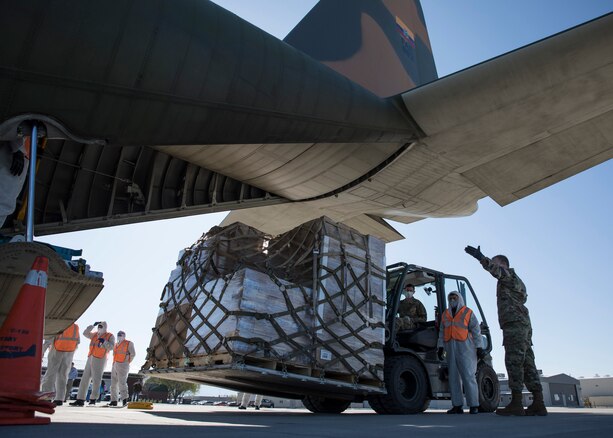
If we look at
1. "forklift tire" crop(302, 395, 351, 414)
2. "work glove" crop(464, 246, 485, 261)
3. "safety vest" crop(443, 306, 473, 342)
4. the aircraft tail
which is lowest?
"forklift tire" crop(302, 395, 351, 414)

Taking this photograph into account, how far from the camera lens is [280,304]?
19.8 ft

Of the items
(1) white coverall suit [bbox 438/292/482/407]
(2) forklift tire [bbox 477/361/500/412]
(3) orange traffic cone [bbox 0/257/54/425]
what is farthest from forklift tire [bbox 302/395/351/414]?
(3) orange traffic cone [bbox 0/257/54/425]

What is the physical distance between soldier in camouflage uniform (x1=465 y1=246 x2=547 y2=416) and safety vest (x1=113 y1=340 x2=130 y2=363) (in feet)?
27.7

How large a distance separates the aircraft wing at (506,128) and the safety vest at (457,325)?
3515 millimetres

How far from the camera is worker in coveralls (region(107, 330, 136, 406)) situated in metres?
11.1

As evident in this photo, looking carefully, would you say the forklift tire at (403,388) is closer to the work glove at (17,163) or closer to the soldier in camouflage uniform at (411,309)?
the soldier in camouflage uniform at (411,309)

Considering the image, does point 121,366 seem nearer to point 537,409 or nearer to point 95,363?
point 95,363

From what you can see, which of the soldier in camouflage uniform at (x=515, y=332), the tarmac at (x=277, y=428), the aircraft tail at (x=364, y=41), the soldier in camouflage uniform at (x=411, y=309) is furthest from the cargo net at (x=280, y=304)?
the aircraft tail at (x=364, y=41)

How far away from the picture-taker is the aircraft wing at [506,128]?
25.3 ft

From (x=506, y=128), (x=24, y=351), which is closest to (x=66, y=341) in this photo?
(x=24, y=351)

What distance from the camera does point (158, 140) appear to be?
491cm

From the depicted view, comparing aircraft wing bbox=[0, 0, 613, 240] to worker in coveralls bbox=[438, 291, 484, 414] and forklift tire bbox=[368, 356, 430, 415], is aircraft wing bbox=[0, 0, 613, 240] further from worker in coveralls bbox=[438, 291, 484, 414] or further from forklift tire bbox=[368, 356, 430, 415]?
forklift tire bbox=[368, 356, 430, 415]

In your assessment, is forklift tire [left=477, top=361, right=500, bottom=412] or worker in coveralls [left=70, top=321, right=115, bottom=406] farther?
worker in coveralls [left=70, top=321, right=115, bottom=406]

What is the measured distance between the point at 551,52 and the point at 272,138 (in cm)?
491
